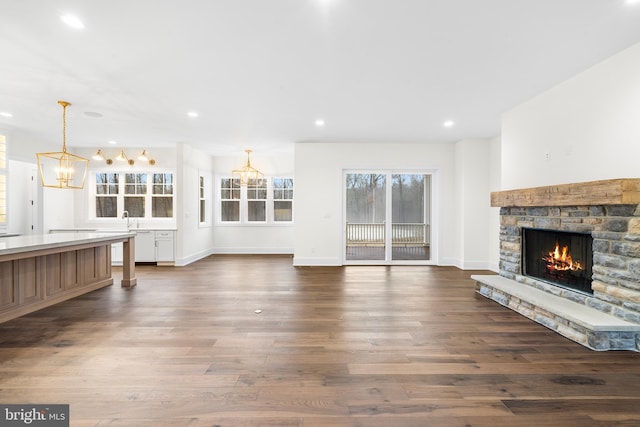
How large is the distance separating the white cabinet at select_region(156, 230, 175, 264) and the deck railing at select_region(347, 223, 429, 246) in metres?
4.05

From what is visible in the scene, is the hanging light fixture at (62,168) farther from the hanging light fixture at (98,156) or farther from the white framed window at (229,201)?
the white framed window at (229,201)

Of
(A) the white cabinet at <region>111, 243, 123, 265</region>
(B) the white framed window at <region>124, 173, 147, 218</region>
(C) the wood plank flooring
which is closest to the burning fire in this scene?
(C) the wood plank flooring

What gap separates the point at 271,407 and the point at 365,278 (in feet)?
12.3

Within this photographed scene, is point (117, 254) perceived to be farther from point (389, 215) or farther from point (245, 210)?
point (389, 215)

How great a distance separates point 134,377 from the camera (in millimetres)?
2215

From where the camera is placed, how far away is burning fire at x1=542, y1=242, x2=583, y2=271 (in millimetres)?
3457

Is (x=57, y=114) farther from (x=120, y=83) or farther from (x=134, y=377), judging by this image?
(x=134, y=377)

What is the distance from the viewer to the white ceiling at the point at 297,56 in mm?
2320

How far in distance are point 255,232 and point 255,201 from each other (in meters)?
0.90

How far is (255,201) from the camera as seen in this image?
8.75 m

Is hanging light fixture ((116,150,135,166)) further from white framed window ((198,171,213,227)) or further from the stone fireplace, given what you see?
the stone fireplace

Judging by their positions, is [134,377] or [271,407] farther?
[134,377]

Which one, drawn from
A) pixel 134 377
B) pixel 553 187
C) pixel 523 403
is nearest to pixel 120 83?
pixel 134 377

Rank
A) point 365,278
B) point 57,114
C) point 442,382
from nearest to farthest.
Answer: point 442,382 → point 57,114 → point 365,278
